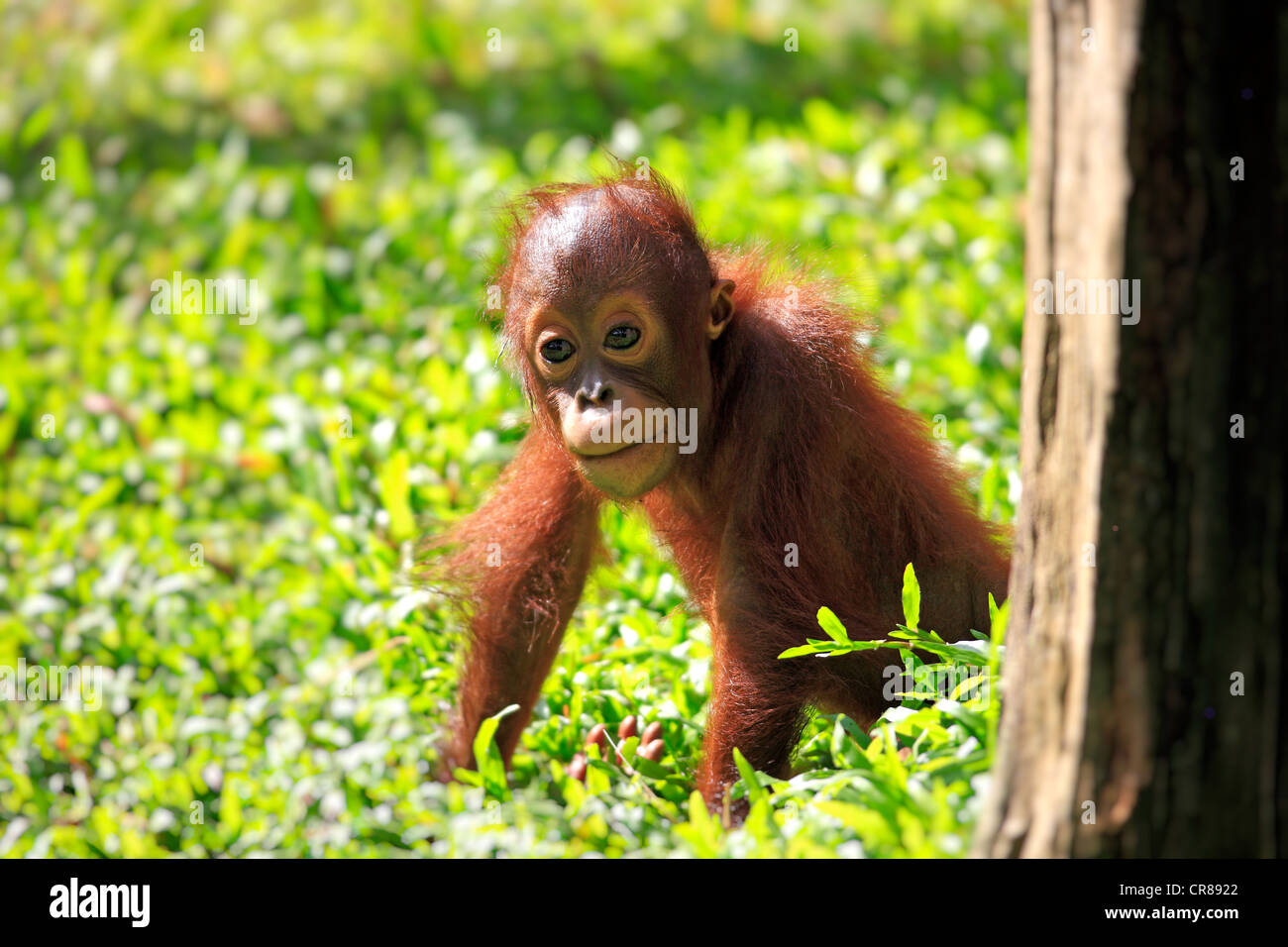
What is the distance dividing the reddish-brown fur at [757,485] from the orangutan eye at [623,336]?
3.6 inches

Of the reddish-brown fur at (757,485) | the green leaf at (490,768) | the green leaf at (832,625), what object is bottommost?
the green leaf at (490,768)

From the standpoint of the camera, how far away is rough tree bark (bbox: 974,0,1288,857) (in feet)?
6.73

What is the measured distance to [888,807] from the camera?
2537mm

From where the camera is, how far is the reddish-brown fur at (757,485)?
349 cm

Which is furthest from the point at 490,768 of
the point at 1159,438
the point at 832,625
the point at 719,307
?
the point at 1159,438

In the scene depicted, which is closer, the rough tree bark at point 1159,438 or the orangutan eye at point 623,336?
the rough tree bark at point 1159,438

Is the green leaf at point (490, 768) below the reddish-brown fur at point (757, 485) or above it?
below

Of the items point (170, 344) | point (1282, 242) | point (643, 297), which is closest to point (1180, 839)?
point (1282, 242)

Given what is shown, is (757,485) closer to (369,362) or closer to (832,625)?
(832,625)

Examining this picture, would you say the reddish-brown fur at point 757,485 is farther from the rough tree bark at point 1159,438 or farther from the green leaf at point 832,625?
the rough tree bark at point 1159,438

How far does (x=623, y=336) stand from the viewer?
11.8 ft

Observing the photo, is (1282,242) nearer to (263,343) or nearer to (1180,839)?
(1180,839)

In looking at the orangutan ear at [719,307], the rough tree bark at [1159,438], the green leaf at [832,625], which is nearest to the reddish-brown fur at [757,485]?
the orangutan ear at [719,307]

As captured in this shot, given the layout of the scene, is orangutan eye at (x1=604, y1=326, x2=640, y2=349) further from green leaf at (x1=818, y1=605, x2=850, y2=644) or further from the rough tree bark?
the rough tree bark
